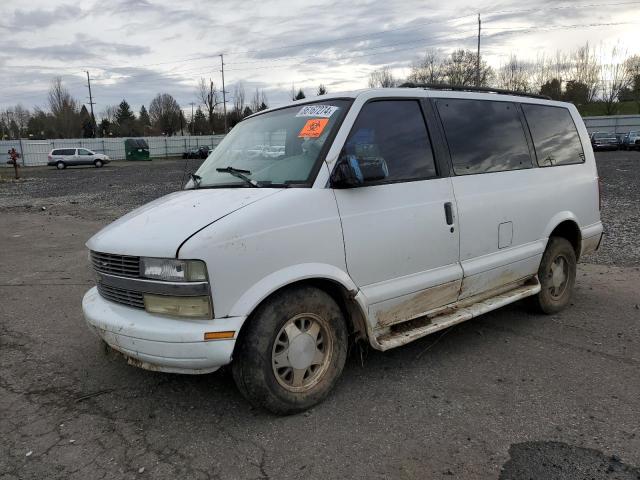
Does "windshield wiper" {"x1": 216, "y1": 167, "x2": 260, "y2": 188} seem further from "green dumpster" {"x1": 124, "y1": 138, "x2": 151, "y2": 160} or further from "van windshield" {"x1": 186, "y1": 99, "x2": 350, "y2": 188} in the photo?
"green dumpster" {"x1": 124, "y1": 138, "x2": 151, "y2": 160}

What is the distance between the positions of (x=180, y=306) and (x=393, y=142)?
1906mm

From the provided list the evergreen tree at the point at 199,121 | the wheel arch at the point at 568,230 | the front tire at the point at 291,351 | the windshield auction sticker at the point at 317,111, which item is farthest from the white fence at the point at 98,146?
the front tire at the point at 291,351

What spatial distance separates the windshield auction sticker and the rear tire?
104 inches

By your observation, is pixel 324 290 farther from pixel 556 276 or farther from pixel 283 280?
pixel 556 276

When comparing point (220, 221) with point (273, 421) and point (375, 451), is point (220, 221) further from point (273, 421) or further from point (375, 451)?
point (375, 451)

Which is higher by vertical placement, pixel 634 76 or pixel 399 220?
pixel 634 76

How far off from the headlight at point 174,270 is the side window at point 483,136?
7.27ft

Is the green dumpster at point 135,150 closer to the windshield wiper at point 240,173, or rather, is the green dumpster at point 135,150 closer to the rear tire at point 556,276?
the windshield wiper at point 240,173

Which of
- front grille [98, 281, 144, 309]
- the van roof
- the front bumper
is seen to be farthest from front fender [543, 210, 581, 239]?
front grille [98, 281, 144, 309]

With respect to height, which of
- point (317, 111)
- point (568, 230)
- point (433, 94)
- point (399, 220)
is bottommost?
point (568, 230)

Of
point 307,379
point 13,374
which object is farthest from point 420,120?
point 13,374

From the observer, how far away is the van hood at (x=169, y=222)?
3.06 metres

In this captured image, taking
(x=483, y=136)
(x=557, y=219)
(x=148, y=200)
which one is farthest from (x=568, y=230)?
(x=148, y=200)

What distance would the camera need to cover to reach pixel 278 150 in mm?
3834
